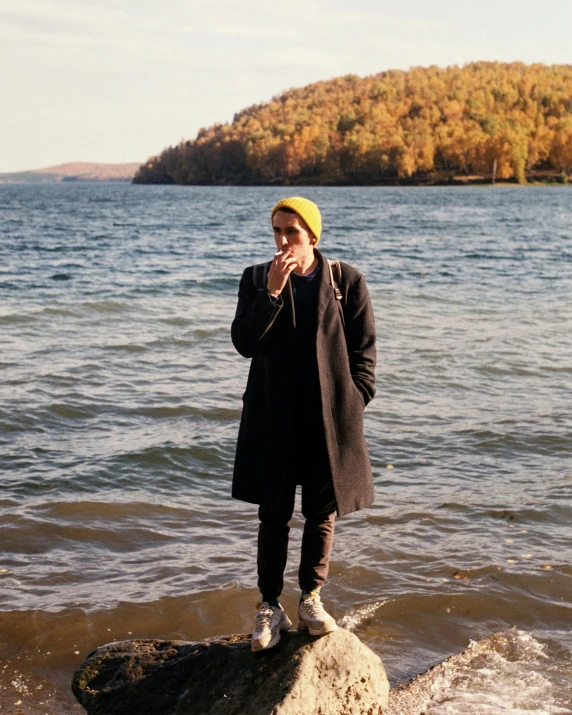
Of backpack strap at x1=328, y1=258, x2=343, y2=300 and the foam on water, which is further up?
backpack strap at x1=328, y1=258, x2=343, y2=300

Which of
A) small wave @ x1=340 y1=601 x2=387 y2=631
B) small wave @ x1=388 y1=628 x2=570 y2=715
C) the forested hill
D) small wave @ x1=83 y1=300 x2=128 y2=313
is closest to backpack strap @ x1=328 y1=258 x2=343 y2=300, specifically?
small wave @ x1=388 y1=628 x2=570 y2=715

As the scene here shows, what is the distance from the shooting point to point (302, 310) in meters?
3.81

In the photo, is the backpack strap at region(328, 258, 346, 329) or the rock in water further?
the backpack strap at region(328, 258, 346, 329)

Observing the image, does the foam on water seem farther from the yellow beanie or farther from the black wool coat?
the yellow beanie

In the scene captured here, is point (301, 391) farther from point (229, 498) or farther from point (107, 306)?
point (107, 306)

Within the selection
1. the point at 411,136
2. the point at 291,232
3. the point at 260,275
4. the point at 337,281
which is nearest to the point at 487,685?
the point at 337,281

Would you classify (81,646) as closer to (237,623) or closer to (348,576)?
(237,623)

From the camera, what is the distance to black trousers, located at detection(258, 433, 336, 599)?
12.6ft

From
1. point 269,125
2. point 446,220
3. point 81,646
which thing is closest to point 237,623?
point 81,646

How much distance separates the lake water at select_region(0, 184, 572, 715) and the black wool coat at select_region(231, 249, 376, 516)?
146cm

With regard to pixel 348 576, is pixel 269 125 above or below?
above

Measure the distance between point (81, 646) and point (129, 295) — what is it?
1535 centimetres

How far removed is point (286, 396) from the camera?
12.4ft

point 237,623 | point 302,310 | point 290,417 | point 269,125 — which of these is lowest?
point 237,623
